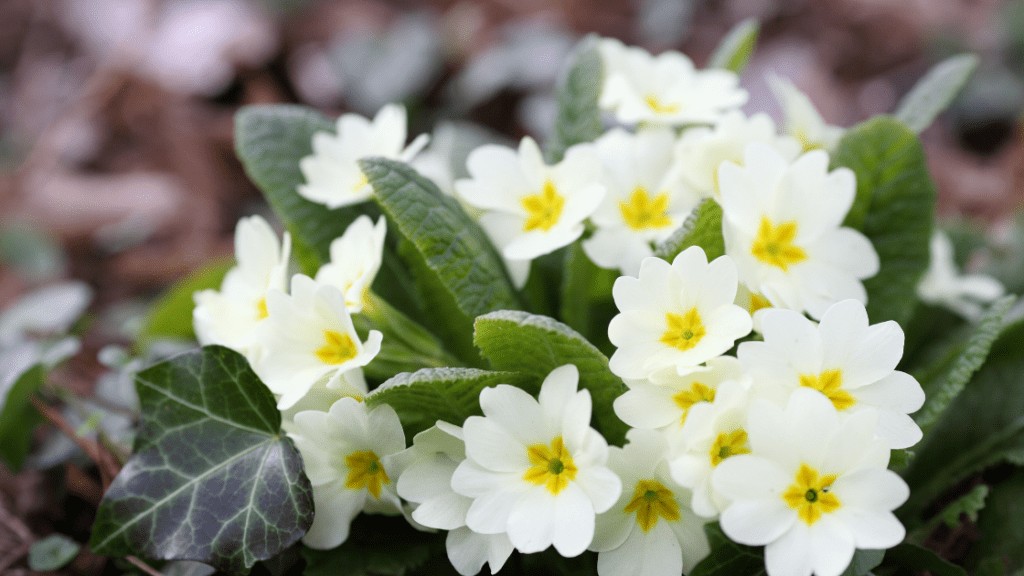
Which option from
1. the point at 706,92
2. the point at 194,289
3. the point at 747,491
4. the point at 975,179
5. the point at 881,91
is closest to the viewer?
the point at 747,491

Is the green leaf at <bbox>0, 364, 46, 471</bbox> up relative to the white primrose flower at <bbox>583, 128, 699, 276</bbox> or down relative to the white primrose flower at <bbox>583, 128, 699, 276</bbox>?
down

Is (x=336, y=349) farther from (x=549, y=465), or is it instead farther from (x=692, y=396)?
(x=692, y=396)

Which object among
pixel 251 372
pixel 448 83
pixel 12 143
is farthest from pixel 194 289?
pixel 12 143

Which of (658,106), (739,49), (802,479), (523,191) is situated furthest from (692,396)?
(739,49)

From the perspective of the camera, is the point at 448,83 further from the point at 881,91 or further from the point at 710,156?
the point at 710,156

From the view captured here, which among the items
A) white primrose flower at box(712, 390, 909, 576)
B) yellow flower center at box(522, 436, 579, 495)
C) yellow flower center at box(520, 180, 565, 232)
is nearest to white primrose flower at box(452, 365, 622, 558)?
yellow flower center at box(522, 436, 579, 495)

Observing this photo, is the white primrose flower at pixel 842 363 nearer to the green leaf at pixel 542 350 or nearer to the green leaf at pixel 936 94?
the green leaf at pixel 542 350

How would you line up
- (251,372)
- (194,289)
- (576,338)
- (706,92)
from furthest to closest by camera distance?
(194,289), (706,92), (251,372), (576,338)

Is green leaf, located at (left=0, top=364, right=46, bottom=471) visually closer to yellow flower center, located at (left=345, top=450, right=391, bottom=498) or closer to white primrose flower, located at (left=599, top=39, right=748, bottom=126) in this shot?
yellow flower center, located at (left=345, top=450, right=391, bottom=498)
